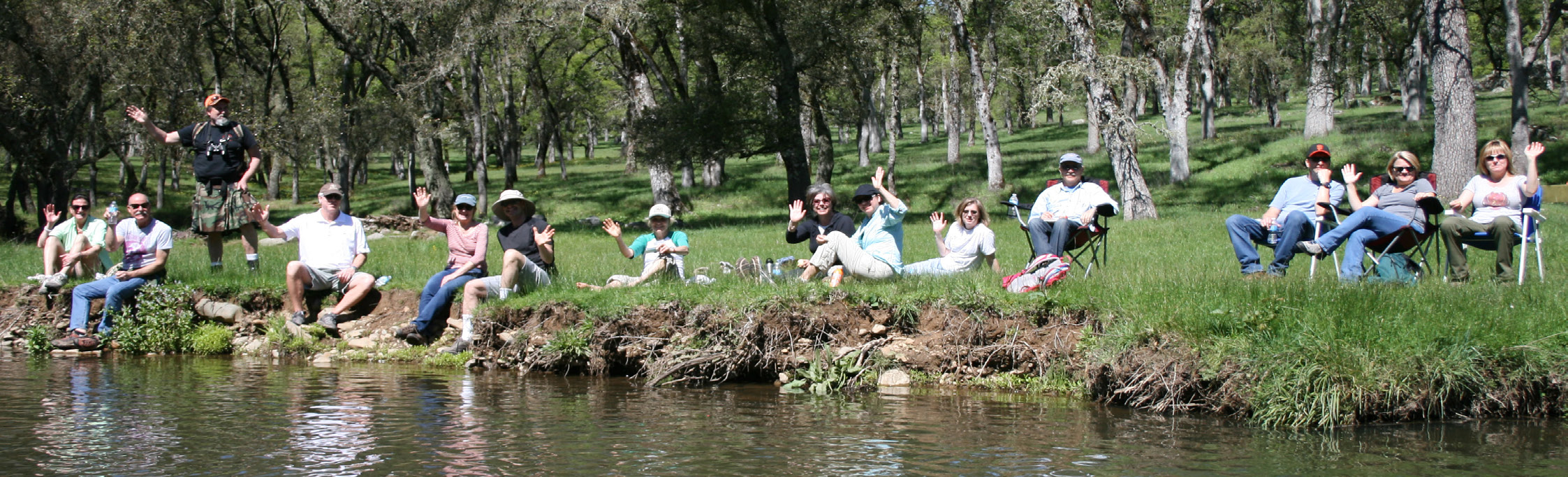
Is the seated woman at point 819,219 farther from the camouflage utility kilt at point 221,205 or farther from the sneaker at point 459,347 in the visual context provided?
the camouflage utility kilt at point 221,205

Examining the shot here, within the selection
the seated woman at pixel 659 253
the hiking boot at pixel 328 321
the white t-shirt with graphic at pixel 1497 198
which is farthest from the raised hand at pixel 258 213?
the white t-shirt with graphic at pixel 1497 198

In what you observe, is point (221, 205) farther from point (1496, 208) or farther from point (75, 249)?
point (1496, 208)

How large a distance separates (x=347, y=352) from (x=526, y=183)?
34110 millimetres

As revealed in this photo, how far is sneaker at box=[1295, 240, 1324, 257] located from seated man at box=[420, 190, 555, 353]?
6.07 metres

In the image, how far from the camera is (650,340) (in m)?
8.55

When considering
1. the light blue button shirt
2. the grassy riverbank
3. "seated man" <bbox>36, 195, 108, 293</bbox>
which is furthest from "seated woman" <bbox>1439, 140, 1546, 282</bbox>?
"seated man" <bbox>36, 195, 108, 293</bbox>

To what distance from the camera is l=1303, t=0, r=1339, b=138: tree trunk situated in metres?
31.1

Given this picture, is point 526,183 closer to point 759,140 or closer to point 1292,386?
point 759,140

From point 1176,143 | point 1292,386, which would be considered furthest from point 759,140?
point 1292,386

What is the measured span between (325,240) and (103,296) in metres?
2.28

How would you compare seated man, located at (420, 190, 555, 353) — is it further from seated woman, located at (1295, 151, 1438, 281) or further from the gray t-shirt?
the gray t-shirt

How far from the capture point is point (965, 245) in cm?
970

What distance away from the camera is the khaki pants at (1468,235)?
27.4 feet

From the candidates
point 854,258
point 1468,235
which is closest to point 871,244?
point 854,258
